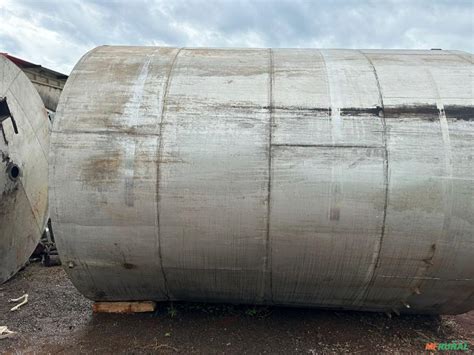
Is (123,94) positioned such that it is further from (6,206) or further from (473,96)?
(473,96)

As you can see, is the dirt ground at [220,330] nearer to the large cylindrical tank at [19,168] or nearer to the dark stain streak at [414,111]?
the large cylindrical tank at [19,168]

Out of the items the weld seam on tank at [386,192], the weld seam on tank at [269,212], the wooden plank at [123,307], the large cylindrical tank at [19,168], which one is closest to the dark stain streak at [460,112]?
the weld seam on tank at [386,192]

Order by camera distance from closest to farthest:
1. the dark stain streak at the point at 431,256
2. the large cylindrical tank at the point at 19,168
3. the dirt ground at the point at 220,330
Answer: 1. the dark stain streak at the point at 431,256
2. the dirt ground at the point at 220,330
3. the large cylindrical tank at the point at 19,168

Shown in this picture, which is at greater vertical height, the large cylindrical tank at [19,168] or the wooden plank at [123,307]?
the large cylindrical tank at [19,168]

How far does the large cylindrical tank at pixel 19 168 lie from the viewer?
5.64m

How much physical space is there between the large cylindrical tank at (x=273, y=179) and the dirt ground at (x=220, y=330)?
0.70 metres

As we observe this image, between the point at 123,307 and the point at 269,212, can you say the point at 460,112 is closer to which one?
the point at 269,212

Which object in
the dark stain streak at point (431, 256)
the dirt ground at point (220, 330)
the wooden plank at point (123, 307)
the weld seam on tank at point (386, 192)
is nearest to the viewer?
the weld seam on tank at point (386, 192)

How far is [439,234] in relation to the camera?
3588mm

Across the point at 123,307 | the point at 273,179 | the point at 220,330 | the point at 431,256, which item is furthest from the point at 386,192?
the point at 123,307

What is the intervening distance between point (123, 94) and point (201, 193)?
4.65 feet

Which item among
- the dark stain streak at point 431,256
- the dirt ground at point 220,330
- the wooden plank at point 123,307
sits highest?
the dark stain streak at point 431,256

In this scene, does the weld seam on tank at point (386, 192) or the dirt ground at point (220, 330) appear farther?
the dirt ground at point (220, 330)

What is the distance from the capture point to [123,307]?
4406mm
